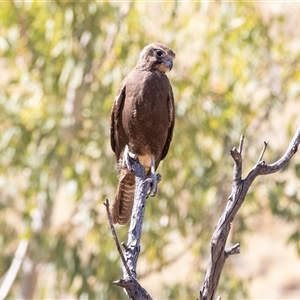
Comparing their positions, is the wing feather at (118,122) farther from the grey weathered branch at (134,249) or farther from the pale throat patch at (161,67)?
the grey weathered branch at (134,249)

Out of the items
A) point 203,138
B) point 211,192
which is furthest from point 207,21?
point 211,192

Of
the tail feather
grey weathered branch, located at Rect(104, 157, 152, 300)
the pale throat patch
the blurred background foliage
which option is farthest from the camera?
the blurred background foliage

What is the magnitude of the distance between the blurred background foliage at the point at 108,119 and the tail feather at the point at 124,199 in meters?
1.84

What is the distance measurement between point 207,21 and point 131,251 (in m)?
4.11

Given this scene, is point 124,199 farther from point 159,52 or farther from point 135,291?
point 135,291

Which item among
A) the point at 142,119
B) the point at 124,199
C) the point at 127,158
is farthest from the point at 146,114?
the point at 124,199

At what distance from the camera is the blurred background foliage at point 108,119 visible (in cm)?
649

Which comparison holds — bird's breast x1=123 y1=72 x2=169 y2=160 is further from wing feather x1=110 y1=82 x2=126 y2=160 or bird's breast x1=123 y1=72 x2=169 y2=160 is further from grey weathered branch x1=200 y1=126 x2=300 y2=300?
grey weathered branch x1=200 y1=126 x2=300 y2=300

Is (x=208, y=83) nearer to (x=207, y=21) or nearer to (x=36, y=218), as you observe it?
(x=207, y=21)

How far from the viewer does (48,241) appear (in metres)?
6.61

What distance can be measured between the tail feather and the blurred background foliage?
72.4 inches

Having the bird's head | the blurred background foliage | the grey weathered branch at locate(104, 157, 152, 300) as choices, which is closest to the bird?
the bird's head

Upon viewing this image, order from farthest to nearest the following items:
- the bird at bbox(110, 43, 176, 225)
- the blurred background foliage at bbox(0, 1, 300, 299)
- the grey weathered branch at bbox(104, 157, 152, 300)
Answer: the blurred background foliage at bbox(0, 1, 300, 299) < the bird at bbox(110, 43, 176, 225) < the grey weathered branch at bbox(104, 157, 152, 300)

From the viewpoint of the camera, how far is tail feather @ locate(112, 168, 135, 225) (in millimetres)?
4230
